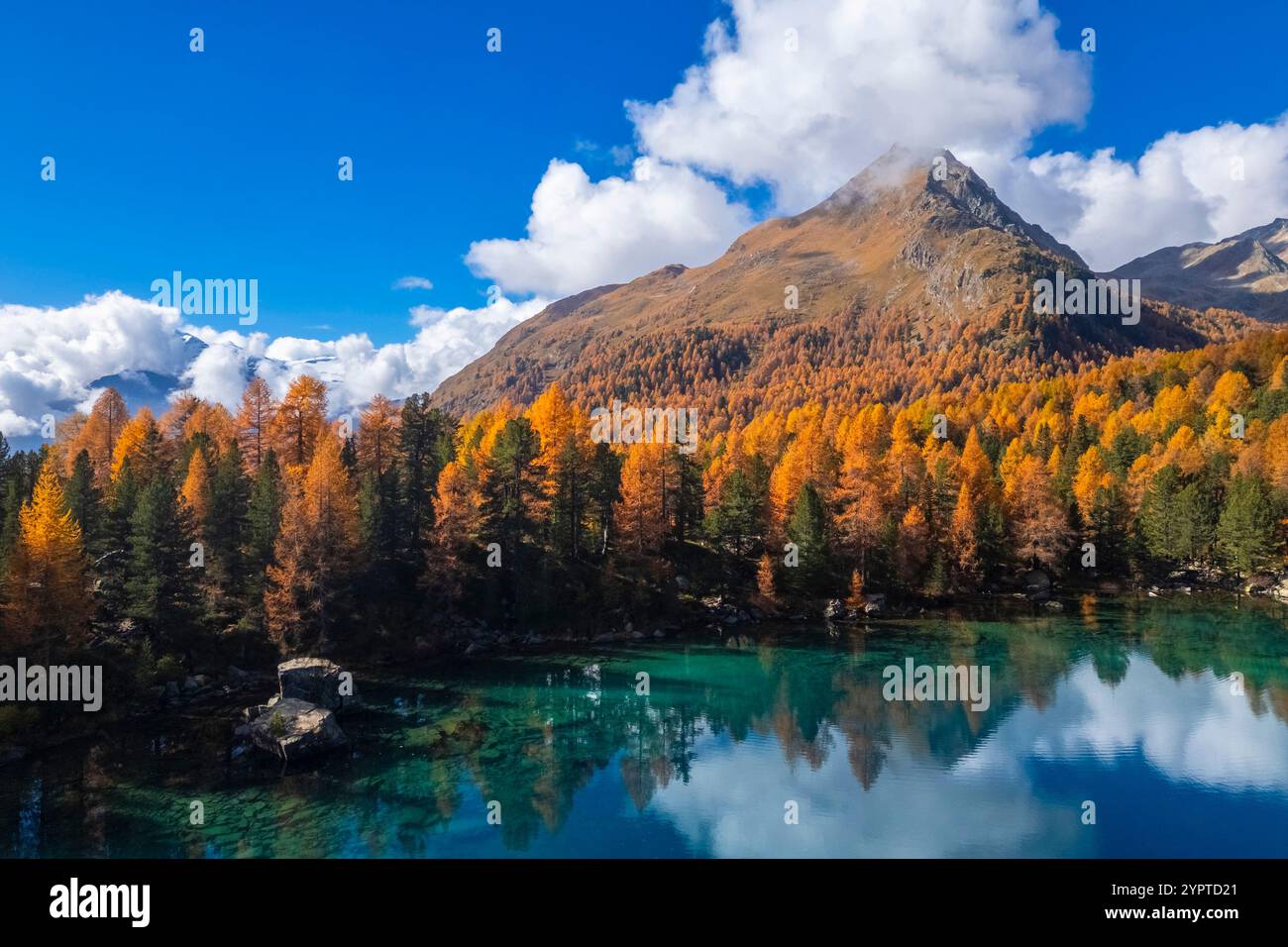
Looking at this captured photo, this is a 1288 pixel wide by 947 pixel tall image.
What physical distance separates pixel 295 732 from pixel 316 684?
19.2ft

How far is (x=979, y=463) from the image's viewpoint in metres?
81.0

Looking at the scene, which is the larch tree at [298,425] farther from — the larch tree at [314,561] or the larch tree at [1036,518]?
the larch tree at [1036,518]

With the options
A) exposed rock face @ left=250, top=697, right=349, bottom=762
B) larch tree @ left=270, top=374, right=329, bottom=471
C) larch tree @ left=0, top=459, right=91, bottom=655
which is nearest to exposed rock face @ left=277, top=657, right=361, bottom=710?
exposed rock face @ left=250, top=697, right=349, bottom=762

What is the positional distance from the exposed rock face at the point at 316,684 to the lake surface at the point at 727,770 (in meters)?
1.78

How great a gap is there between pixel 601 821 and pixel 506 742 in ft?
34.7

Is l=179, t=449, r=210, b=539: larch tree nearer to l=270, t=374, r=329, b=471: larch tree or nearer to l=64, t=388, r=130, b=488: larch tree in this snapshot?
l=270, t=374, r=329, b=471: larch tree

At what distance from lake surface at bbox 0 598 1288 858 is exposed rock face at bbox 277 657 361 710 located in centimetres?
178

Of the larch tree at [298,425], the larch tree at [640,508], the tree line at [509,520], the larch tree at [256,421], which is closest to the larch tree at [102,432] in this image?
the tree line at [509,520]

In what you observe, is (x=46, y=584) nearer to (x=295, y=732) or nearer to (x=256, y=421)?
(x=295, y=732)

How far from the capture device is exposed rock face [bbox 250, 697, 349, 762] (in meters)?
37.2

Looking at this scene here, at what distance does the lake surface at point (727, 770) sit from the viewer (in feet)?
94.7

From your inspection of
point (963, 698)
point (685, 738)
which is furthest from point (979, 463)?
point (685, 738)
